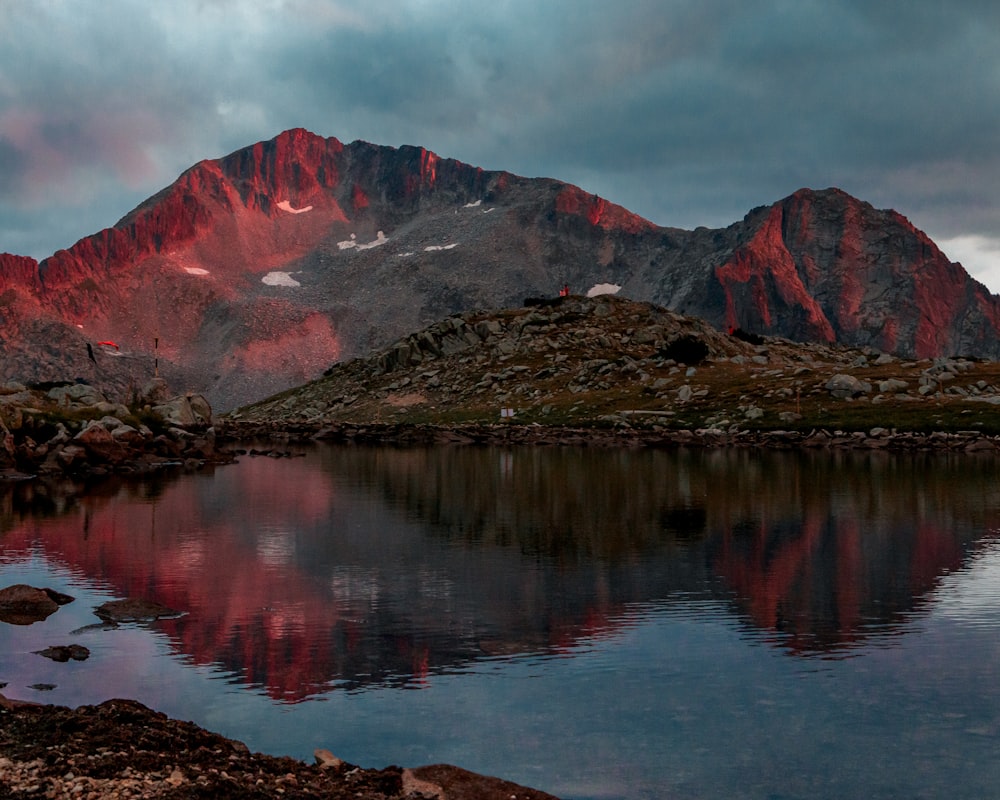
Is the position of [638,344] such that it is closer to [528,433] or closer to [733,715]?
[528,433]

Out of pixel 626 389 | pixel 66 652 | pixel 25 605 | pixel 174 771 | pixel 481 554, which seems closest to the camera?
pixel 174 771

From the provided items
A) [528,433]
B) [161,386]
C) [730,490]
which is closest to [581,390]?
[528,433]

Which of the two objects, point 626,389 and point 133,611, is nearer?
point 133,611

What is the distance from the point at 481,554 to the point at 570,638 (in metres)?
11.5

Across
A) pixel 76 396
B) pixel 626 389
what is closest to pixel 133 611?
pixel 76 396

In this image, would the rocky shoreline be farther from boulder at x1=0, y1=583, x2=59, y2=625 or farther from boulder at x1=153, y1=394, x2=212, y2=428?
boulder at x1=0, y1=583, x2=59, y2=625

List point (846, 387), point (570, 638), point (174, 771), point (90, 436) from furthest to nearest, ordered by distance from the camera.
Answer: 1. point (846, 387)
2. point (90, 436)
3. point (570, 638)
4. point (174, 771)

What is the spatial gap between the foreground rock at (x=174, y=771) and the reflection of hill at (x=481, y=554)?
11.5ft

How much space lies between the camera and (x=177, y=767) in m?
11.4

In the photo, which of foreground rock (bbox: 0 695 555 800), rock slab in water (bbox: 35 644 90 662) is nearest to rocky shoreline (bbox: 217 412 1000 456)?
rock slab in water (bbox: 35 644 90 662)

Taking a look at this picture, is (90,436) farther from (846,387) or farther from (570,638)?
(846,387)

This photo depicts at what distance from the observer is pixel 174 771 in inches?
440

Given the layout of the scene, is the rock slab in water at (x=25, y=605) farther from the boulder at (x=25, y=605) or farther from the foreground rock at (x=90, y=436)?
the foreground rock at (x=90, y=436)

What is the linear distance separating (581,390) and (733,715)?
4630 inches
